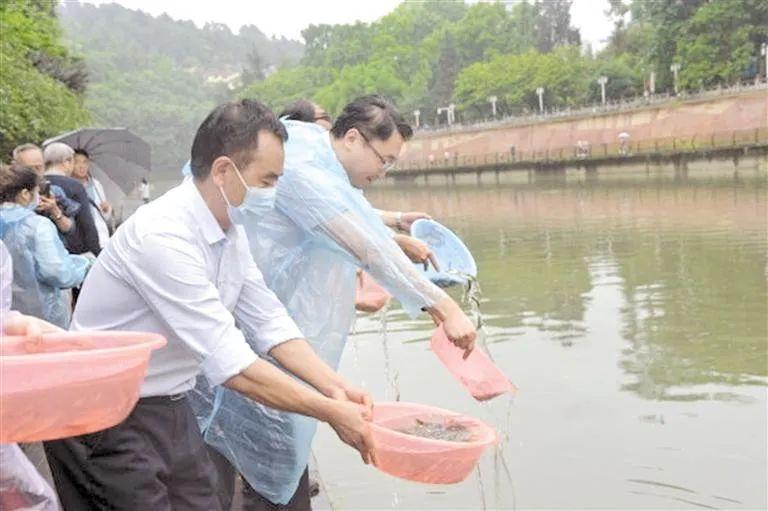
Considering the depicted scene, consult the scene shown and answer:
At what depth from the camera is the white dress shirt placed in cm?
215

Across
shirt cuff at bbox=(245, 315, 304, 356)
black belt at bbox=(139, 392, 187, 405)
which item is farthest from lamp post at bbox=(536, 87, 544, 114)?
black belt at bbox=(139, 392, 187, 405)

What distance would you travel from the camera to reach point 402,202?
37.3 metres

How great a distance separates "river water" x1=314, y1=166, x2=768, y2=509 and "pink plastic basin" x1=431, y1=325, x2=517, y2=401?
97 centimetres

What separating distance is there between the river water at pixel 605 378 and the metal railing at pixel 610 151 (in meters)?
20.5

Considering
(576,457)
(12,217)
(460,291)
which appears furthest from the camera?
(460,291)

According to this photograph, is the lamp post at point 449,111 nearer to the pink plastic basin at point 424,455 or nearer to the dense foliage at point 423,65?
the dense foliage at point 423,65

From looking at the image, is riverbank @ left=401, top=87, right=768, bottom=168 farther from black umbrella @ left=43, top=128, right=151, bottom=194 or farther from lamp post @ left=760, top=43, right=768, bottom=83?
black umbrella @ left=43, top=128, right=151, bottom=194

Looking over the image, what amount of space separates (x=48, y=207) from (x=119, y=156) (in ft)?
12.5

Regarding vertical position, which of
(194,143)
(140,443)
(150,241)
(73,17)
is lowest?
(140,443)

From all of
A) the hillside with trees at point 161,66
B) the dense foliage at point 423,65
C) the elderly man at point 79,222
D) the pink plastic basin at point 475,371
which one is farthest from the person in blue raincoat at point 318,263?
the hillside with trees at point 161,66

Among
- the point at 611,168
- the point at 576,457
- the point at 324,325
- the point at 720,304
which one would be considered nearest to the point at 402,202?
the point at 611,168

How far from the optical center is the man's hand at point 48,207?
484 centimetres

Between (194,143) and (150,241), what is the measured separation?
1.13 feet

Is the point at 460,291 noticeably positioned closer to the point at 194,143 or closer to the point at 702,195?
the point at 194,143
